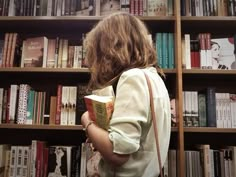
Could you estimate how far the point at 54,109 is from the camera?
1593 mm

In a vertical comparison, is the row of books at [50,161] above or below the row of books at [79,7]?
below

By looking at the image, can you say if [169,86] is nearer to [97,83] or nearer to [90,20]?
[90,20]

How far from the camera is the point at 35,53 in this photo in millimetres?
1656

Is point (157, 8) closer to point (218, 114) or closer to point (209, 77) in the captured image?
point (209, 77)

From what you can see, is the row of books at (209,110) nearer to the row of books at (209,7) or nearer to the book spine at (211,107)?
the book spine at (211,107)

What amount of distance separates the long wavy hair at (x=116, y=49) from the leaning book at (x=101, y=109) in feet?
0.27

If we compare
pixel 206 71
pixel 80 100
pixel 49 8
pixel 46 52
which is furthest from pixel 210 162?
pixel 49 8

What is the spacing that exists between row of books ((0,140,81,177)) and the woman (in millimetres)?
799

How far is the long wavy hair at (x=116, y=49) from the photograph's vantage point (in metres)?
0.81

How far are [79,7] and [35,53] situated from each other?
15.8 inches

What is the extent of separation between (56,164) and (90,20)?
0.88 m

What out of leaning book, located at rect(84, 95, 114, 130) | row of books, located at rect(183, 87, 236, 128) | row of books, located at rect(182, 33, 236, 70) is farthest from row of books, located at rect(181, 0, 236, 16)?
leaning book, located at rect(84, 95, 114, 130)

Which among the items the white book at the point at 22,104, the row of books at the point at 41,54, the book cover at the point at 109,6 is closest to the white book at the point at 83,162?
the white book at the point at 22,104

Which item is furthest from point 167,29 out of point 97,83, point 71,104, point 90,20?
point 97,83
